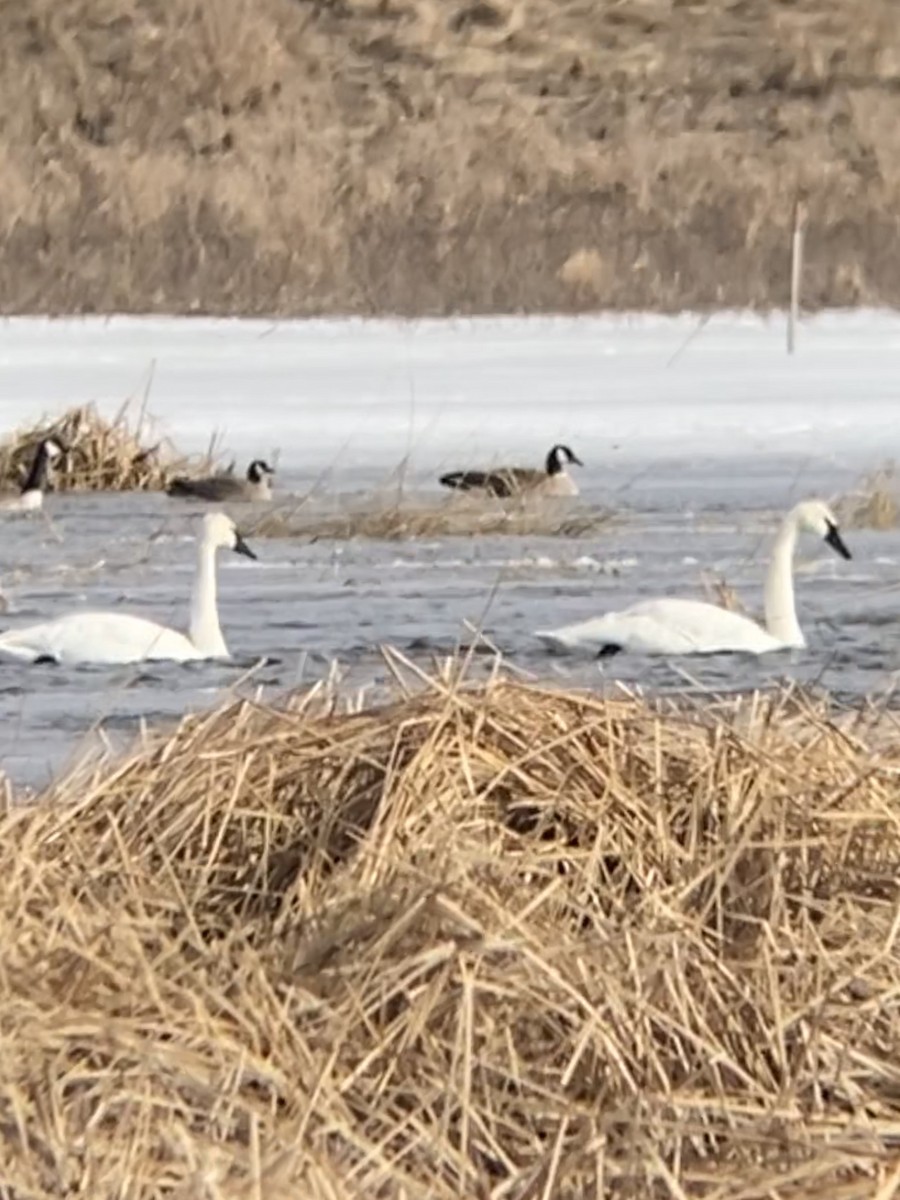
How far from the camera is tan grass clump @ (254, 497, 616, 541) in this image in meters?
12.3

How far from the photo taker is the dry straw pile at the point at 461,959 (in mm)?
4055

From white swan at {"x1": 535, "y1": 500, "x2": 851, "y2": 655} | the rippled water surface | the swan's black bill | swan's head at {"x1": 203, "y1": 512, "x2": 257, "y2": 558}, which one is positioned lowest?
the rippled water surface

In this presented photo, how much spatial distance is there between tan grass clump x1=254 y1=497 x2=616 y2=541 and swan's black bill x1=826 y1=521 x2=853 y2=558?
64.4 inches

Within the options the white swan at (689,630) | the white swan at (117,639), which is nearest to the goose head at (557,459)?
the white swan at (689,630)

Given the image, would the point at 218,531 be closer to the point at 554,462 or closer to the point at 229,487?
the point at 229,487

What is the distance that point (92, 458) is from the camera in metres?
14.3

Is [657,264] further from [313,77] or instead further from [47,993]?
[47,993]

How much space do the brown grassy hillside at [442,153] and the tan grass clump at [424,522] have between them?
10592 millimetres

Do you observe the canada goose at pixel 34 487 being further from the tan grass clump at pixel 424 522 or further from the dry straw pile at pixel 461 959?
the dry straw pile at pixel 461 959

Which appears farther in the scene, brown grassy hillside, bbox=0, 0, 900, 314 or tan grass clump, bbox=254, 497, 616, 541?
brown grassy hillside, bbox=0, 0, 900, 314

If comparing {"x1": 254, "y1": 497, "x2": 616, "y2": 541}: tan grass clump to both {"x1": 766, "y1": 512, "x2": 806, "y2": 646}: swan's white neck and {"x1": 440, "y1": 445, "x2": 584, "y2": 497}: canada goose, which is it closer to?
{"x1": 440, "y1": 445, "x2": 584, "y2": 497}: canada goose

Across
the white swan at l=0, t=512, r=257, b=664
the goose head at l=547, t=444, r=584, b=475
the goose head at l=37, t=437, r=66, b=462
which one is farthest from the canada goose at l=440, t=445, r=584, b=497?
the white swan at l=0, t=512, r=257, b=664

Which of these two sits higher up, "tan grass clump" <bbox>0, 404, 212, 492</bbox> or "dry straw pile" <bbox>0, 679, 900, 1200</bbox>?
"dry straw pile" <bbox>0, 679, 900, 1200</bbox>

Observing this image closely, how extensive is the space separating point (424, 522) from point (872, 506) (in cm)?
168
